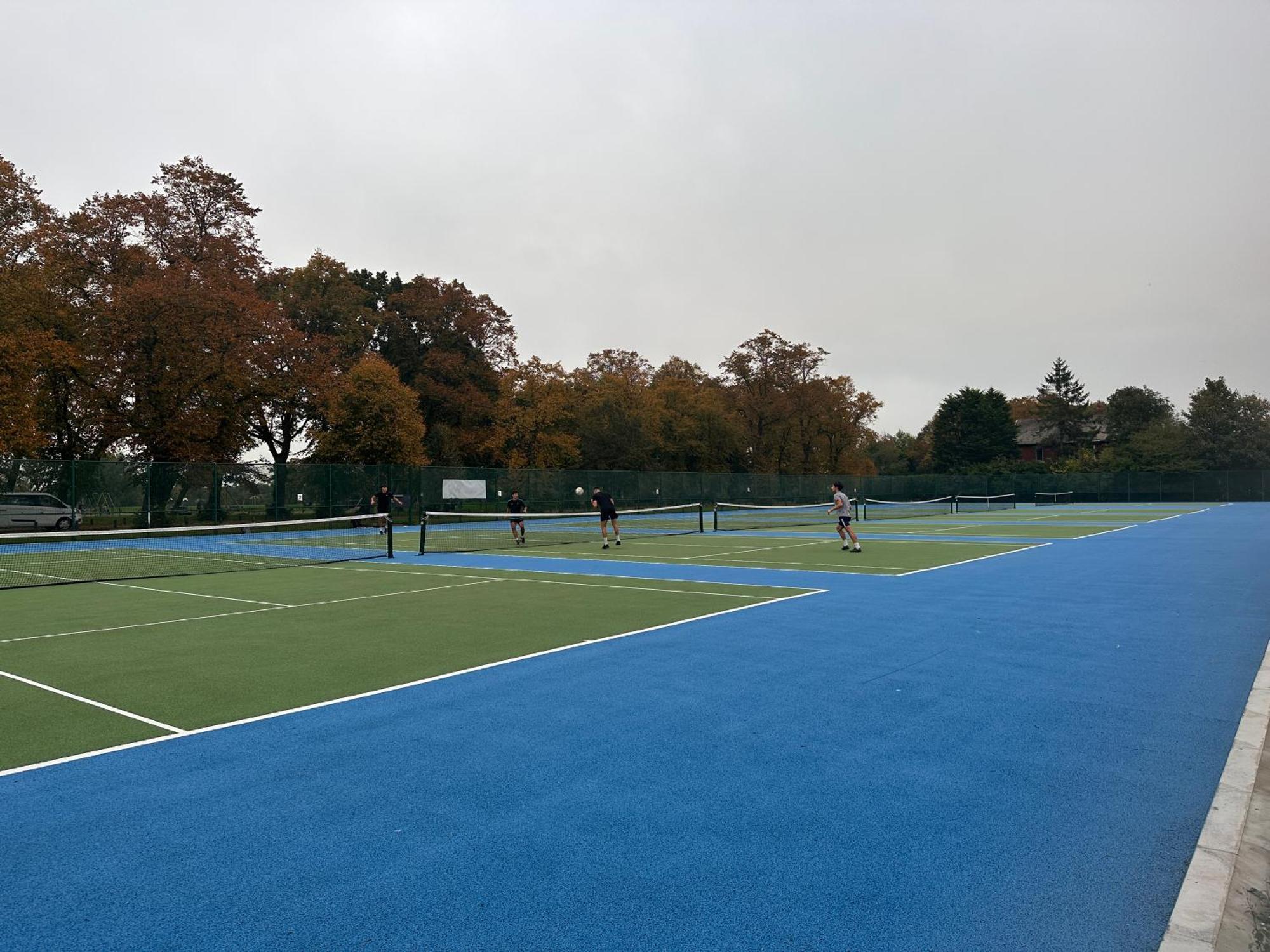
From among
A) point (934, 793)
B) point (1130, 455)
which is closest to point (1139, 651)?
point (934, 793)

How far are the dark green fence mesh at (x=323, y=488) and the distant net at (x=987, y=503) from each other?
4727 mm

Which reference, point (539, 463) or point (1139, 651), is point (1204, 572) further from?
point (539, 463)

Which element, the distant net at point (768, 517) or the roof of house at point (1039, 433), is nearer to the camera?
the distant net at point (768, 517)

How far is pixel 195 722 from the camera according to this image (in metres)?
5.65

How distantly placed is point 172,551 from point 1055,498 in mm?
61886

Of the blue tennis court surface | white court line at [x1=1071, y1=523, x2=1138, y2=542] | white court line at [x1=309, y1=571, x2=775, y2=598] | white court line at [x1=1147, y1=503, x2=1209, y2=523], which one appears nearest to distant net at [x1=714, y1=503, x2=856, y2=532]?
white court line at [x1=1071, y1=523, x2=1138, y2=542]

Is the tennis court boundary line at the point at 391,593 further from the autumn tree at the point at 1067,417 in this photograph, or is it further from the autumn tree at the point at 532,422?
the autumn tree at the point at 1067,417

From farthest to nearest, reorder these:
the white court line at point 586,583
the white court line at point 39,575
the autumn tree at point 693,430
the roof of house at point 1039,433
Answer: the roof of house at point 1039,433 → the autumn tree at point 693,430 → the white court line at point 39,575 → the white court line at point 586,583

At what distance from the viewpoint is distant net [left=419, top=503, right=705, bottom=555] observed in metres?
22.2

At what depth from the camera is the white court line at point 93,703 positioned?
555 centimetres

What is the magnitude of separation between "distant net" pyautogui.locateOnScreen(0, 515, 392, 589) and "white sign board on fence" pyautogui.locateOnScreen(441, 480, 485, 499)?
4.61 metres

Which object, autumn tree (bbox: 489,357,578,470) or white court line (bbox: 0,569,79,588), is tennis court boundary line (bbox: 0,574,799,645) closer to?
white court line (bbox: 0,569,79,588)

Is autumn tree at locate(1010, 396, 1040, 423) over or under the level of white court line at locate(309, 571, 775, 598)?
over

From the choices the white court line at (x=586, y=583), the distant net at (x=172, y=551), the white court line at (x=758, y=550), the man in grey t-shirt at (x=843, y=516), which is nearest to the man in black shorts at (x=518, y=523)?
the distant net at (x=172, y=551)
